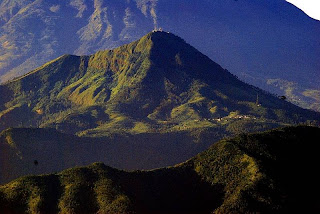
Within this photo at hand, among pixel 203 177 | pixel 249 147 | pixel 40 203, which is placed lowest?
pixel 40 203

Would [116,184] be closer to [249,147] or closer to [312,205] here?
[249,147]

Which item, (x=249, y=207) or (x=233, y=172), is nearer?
(x=249, y=207)

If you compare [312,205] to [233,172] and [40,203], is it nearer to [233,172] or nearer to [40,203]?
[233,172]

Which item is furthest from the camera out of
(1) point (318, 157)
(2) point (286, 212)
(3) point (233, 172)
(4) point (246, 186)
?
(1) point (318, 157)

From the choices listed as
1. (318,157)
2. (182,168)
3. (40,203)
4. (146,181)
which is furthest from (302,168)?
(40,203)

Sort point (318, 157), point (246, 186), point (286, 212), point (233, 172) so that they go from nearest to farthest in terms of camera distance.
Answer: point (286, 212), point (246, 186), point (233, 172), point (318, 157)

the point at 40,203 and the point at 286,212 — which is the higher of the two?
the point at 286,212
